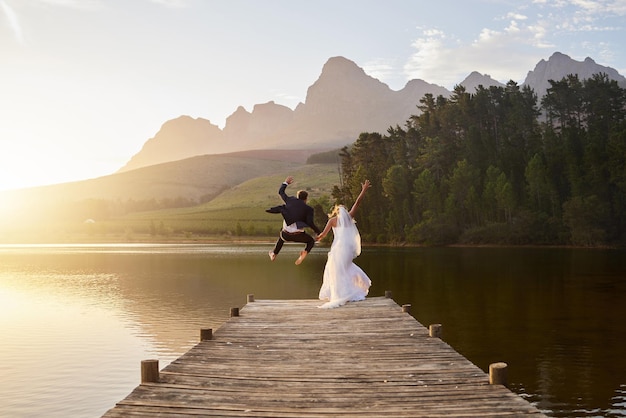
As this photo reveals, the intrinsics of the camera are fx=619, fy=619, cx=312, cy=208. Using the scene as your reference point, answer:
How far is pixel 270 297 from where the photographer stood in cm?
4300

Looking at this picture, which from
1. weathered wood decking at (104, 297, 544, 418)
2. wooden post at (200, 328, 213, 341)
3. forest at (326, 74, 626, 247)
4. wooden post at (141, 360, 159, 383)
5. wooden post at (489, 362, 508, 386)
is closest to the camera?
weathered wood decking at (104, 297, 544, 418)

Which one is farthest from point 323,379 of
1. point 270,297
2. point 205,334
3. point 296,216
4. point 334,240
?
point 270,297

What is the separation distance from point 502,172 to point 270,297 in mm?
82643

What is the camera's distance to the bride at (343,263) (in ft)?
70.9

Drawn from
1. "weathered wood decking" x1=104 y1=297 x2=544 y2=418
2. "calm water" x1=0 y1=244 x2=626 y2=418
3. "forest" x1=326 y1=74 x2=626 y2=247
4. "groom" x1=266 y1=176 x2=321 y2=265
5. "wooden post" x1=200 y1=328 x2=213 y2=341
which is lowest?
"calm water" x1=0 y1=244 x2=626 y2=418

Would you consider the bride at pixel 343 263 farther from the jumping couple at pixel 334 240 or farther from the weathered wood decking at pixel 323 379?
the weathered wood decking at pixel 323 379

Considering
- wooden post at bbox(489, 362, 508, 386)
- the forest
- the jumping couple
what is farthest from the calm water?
the forest

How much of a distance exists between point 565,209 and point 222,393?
4083 inches

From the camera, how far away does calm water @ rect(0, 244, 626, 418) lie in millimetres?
19656

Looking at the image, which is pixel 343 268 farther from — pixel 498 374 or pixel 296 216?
pixel 498 374

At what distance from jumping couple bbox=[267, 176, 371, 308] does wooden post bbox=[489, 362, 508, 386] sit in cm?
843

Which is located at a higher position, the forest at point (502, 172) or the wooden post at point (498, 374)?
the forest at point (502, 172)

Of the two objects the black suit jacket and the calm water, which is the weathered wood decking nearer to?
the black suit jacket

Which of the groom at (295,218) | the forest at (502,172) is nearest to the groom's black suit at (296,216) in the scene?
the groom at (295,218)
